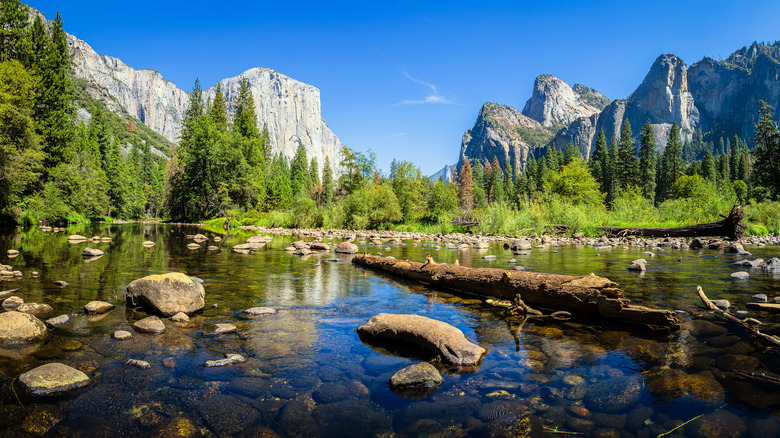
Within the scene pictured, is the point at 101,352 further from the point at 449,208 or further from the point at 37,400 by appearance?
the point at 449,208

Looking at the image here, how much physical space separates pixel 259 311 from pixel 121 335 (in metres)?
2.02

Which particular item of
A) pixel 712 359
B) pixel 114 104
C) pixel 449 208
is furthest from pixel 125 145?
pixel 712 359

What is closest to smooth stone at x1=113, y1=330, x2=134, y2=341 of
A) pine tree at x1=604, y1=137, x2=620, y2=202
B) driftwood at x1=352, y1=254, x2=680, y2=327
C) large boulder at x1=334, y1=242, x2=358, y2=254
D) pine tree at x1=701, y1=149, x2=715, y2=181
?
driftwood at x1=352, y1=254, x2=680, y2=327

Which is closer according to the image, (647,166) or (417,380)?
(417,380)

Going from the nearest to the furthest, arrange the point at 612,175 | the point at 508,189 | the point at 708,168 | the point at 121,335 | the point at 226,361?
the point at 226,361, the point at 121,335, the point at 612,175, the point at 708,168, the point at 508,189

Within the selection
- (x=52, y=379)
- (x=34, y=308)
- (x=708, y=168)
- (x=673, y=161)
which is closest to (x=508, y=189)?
(x=673, y=161)

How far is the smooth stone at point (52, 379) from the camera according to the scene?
134 inches

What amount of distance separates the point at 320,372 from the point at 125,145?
156 metres

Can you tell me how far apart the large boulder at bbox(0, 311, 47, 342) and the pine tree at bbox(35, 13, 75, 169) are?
132 ft

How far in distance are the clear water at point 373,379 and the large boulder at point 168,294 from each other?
0.29 metres

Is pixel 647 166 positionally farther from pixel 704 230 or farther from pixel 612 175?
pixel 704 230

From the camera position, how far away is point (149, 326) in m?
5.41

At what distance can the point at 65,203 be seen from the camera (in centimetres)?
3759

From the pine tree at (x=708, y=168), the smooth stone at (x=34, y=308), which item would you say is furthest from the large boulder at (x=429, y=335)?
the pine tree at (x=708, y=168)
